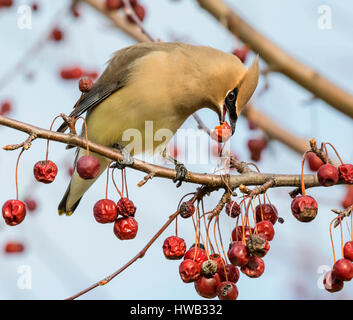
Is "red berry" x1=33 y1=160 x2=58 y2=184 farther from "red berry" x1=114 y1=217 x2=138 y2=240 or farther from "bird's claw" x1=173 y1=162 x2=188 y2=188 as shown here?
"bird's claw" x1=173 y1=162 x2=188 y2=188

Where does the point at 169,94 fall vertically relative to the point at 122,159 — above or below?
above

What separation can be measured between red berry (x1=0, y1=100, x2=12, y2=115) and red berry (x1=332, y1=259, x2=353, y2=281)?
333cm

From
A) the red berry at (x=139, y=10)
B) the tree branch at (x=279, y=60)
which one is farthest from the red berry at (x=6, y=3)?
the tree branch at (x=279, y=60)

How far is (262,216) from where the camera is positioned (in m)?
2.98

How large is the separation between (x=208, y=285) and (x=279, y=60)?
2.04m

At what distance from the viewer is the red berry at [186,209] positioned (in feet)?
9.80

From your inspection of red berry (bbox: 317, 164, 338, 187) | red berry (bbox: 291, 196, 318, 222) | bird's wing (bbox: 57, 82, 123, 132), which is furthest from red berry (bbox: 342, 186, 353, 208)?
bird's wing (bbox: 57, 82, 123, 132)

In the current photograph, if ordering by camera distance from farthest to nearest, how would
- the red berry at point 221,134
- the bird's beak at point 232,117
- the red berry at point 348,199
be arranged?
the bird's beak at point 232,117 < the red berry at point 221,134 < the red berry at point 348,199

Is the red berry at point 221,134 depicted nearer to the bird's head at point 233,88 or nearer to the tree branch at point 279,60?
the bird's head at point 233,88

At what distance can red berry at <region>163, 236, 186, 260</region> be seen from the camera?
2.92 meters

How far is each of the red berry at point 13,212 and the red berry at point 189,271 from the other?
0.78 metres
